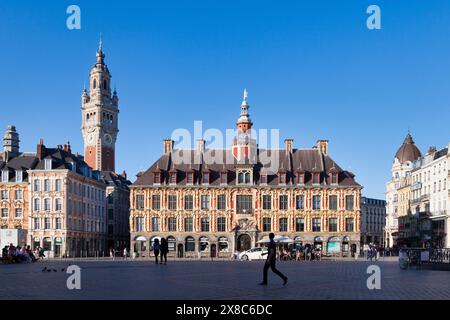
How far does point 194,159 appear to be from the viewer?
8450cm

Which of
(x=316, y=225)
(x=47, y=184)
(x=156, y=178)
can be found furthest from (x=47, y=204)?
(x=316, y=225)

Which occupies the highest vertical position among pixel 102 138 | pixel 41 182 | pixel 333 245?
pixel 102 138

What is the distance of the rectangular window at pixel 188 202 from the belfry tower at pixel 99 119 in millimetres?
51838

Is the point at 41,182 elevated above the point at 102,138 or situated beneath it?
situated beneath

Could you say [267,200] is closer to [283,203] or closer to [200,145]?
[283,203]

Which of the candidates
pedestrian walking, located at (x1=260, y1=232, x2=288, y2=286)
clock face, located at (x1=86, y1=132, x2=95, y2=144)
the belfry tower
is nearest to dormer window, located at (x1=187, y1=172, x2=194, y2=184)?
the belfry tower

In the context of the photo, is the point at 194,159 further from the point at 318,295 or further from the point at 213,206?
the point at 318,295

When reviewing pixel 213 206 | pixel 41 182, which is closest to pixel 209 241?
pixel 213 206

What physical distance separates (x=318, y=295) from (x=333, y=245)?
63640 mm

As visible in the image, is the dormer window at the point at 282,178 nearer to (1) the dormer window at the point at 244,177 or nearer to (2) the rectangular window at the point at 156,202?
(1) the dormer window at the point at 244,177

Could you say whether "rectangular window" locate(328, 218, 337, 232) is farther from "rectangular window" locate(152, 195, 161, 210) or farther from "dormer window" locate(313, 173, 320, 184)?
"rectangular window" locate(152, 195, 161, 210)

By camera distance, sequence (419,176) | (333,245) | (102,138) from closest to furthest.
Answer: (333,245) → (419,176) → (102,138)

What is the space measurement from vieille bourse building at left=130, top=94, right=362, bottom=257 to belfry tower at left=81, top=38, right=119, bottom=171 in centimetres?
5112
